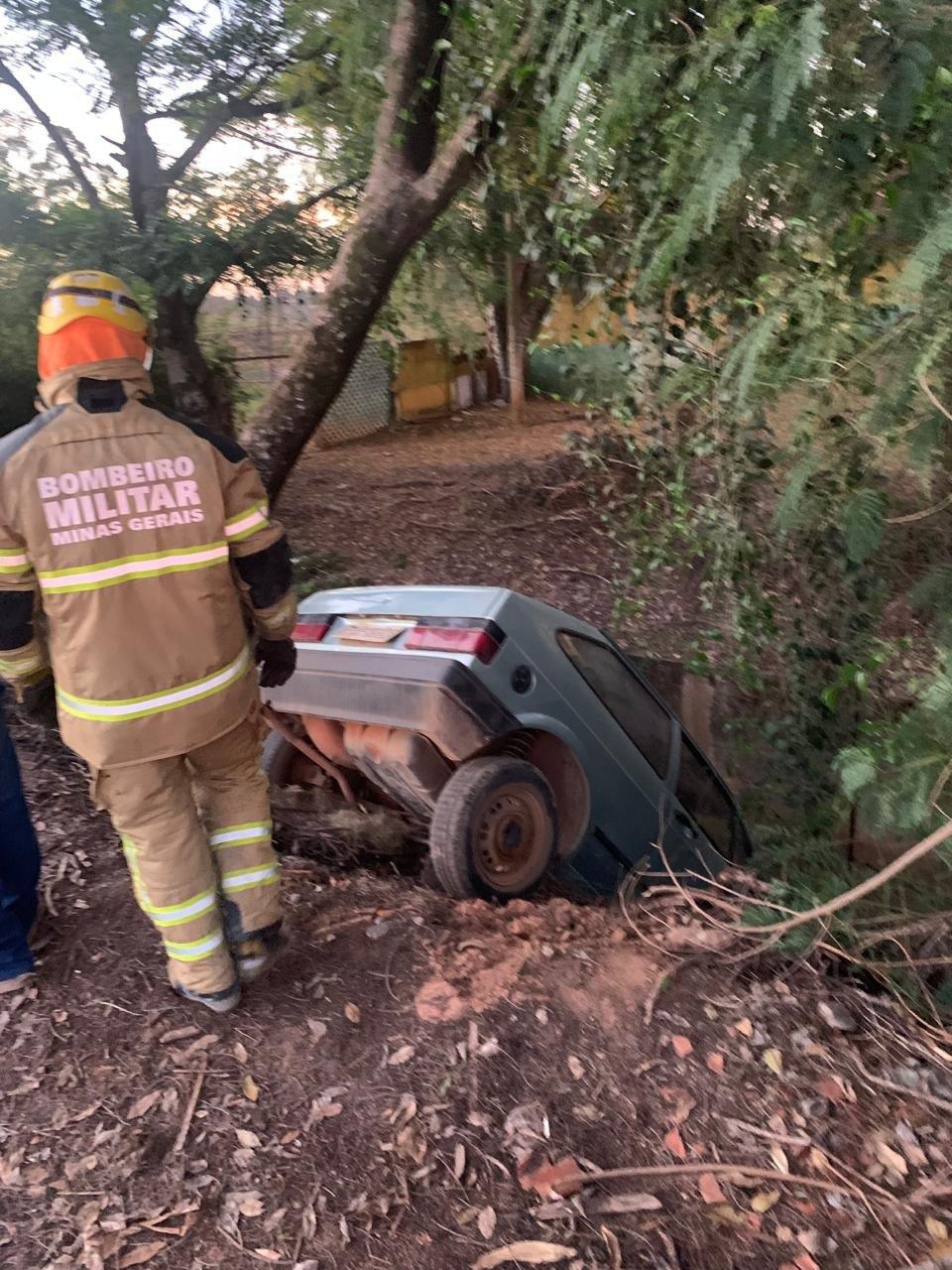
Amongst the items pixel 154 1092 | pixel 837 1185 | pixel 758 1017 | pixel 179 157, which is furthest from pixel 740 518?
pixel 179 157

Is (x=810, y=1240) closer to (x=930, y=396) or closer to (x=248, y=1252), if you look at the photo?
(x=248, y=1252)

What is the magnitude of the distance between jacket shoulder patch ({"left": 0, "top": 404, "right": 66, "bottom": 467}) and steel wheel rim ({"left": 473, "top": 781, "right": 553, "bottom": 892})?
6.40 ft

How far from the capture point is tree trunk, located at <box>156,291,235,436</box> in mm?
6582

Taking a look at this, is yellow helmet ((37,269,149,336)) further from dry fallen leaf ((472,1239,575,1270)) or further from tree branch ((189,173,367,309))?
tree branch ((189,173,367,309))

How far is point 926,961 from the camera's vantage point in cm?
311

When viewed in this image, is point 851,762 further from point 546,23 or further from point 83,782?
point 83,782

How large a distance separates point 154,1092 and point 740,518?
3937mm

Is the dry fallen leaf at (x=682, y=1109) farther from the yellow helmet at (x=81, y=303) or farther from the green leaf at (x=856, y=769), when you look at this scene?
the yellow helmet at (x=81, y=303)

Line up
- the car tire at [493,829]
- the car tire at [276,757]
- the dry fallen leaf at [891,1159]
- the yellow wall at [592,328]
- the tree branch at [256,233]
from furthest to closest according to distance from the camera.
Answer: the tree branch at [256,233] → the yellow wall at [592,328] → the car tire at [276,757] → the car tire at [493,829] → the dry fallen leaf at [891,1159]

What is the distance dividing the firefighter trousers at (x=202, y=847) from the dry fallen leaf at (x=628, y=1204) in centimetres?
124

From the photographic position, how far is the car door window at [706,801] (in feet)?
17.0

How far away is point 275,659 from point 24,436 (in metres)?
1.02

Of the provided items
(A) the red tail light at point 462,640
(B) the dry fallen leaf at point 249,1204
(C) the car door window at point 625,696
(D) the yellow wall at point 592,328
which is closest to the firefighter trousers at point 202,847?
(B) the dry fallen leaf at point 249,1204

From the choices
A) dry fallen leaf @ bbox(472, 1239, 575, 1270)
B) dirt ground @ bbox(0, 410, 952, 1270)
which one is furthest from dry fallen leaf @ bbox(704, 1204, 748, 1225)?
dry fallen leaf @ bbox(472, 1239, 575, 1270)
